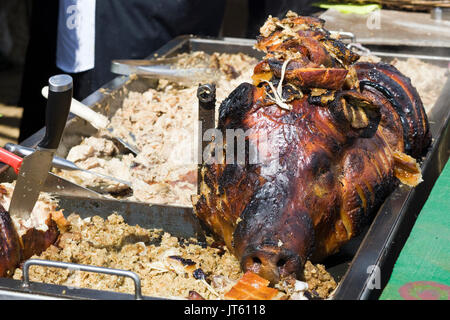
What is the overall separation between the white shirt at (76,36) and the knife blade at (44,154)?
267 cm

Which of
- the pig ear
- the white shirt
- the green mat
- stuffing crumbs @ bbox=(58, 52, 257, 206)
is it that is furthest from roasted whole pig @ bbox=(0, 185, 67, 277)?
the white shirt

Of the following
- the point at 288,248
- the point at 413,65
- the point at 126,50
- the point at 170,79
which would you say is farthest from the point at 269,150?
the point at 126,50

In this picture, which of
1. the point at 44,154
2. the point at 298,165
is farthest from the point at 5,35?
the point at 298,165

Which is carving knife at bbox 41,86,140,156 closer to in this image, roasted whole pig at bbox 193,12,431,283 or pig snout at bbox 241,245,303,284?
roasted whole pig at bbox 193,12,431,283

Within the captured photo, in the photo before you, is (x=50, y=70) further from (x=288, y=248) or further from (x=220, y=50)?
(x=288, y=248)

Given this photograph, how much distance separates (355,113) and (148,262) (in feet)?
3.35

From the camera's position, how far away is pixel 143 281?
7.71 ft

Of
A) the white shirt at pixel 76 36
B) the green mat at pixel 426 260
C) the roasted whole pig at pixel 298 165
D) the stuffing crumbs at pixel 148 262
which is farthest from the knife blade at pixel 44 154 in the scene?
the white shirt at pixel 76 36

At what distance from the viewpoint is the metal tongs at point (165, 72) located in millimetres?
4082

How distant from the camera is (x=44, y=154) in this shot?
2.44 m

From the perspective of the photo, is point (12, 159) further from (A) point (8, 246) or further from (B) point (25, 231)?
(A) point (8, 246)

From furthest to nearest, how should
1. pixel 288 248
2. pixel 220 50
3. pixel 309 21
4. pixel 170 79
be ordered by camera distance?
pixel 220 50
pixel 170 79
pixel 309 21
pixel 288 248

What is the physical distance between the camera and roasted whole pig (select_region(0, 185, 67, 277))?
228cm
